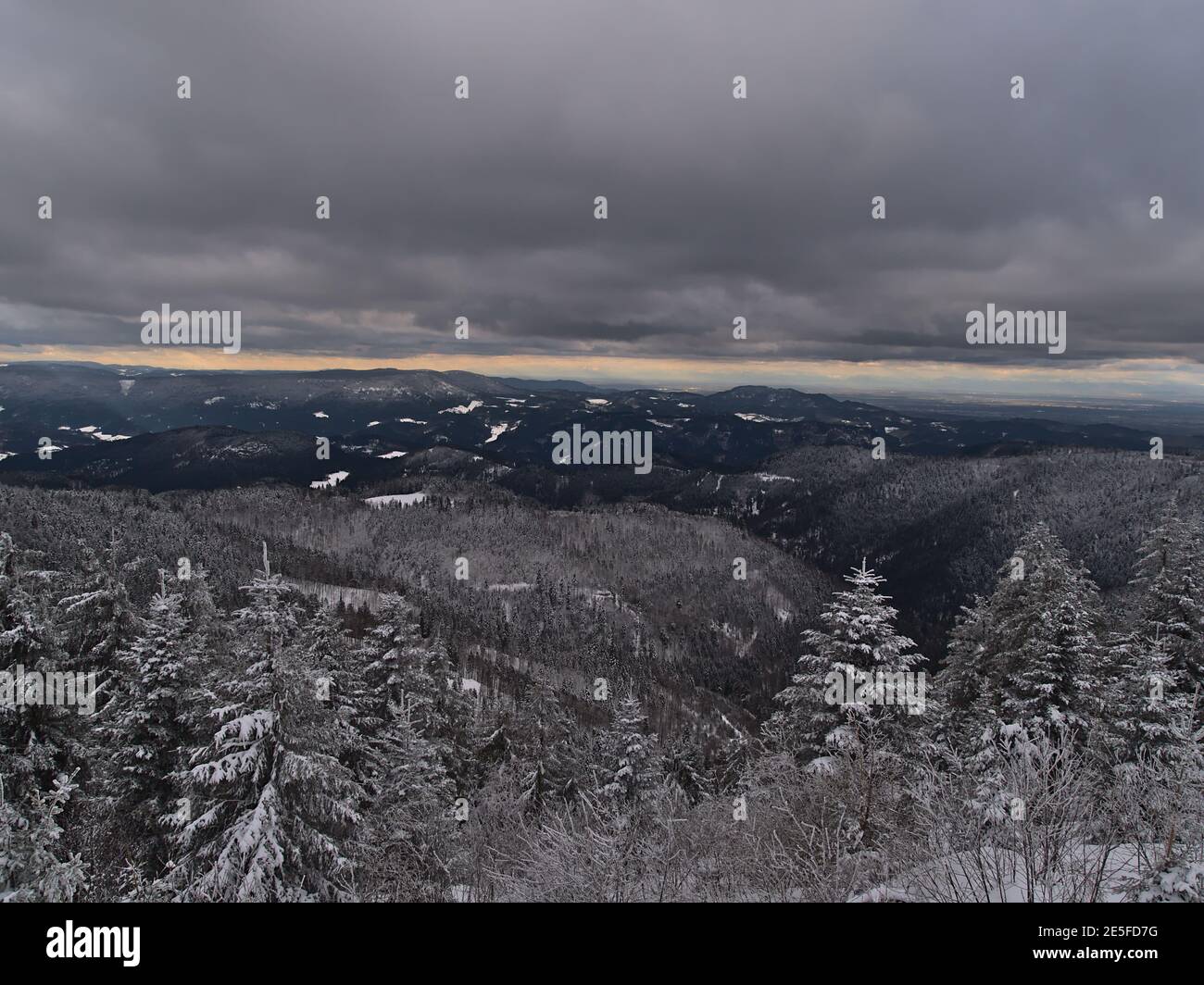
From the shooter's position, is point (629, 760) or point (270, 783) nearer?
point (270, 783)

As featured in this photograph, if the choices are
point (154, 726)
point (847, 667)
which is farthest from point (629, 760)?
point (154, 726)

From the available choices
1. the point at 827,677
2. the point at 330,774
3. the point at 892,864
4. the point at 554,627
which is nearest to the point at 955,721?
the point at 827,677

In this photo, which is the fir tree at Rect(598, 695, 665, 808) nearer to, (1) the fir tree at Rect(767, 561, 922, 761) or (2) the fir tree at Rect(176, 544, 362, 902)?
(1) the fir tree at Rect(767, 561, 922, 761)

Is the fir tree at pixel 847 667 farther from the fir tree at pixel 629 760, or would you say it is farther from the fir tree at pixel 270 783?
the fir tree at pixel 270 783

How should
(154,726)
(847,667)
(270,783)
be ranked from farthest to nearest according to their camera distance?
(154,726) < (847,667) < (270,783)

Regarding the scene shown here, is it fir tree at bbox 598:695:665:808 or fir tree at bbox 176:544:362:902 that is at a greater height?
fir tree at bbox 176:544:362:902

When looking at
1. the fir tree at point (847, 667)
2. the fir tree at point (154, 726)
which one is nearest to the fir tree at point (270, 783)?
the fir tree at point (154, 726)

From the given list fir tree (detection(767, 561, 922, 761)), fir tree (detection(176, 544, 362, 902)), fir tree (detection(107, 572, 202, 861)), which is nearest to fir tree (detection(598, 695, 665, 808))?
fir tree (detection(767, 561, 922, 761))

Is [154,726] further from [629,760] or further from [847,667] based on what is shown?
[847,667]

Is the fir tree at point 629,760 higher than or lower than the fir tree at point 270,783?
lower

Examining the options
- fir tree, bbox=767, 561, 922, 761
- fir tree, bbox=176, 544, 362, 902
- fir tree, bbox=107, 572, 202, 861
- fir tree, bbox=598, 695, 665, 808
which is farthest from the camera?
fir tree, bbox=598, 695, 665, 808

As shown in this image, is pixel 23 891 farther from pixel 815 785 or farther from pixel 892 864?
pixel 815 785
